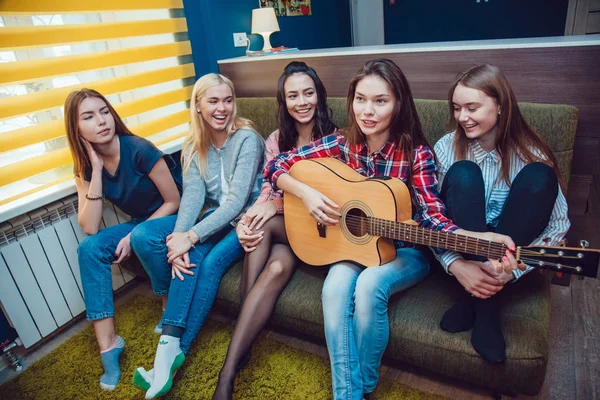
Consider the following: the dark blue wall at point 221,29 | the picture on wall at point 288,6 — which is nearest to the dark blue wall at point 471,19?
the picture on wall at point 288,6

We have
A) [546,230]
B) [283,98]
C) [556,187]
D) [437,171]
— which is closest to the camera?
[556,187]

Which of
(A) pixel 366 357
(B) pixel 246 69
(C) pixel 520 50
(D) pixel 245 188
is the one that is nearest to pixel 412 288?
Answer: (A) pixel 366 357

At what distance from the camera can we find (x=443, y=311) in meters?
1.39

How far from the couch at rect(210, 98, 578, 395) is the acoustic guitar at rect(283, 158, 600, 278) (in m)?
0.16

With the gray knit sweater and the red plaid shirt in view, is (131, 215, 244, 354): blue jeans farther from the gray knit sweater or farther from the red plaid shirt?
the red plaid shirt

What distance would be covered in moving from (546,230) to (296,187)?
86 centimetres

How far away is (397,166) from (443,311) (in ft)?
1.69

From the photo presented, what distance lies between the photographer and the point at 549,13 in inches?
160

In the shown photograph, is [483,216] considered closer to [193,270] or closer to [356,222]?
[356,222]

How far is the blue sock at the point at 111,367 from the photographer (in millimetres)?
1616

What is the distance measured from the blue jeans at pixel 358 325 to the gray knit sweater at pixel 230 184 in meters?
0.61

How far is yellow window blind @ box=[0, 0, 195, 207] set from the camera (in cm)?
186

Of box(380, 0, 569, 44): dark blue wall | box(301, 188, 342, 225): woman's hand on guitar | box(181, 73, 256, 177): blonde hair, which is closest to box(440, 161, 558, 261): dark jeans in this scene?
box(301, 188, 342, 225): woman's hand on guitar

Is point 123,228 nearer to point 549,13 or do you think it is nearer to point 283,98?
point 283,98
